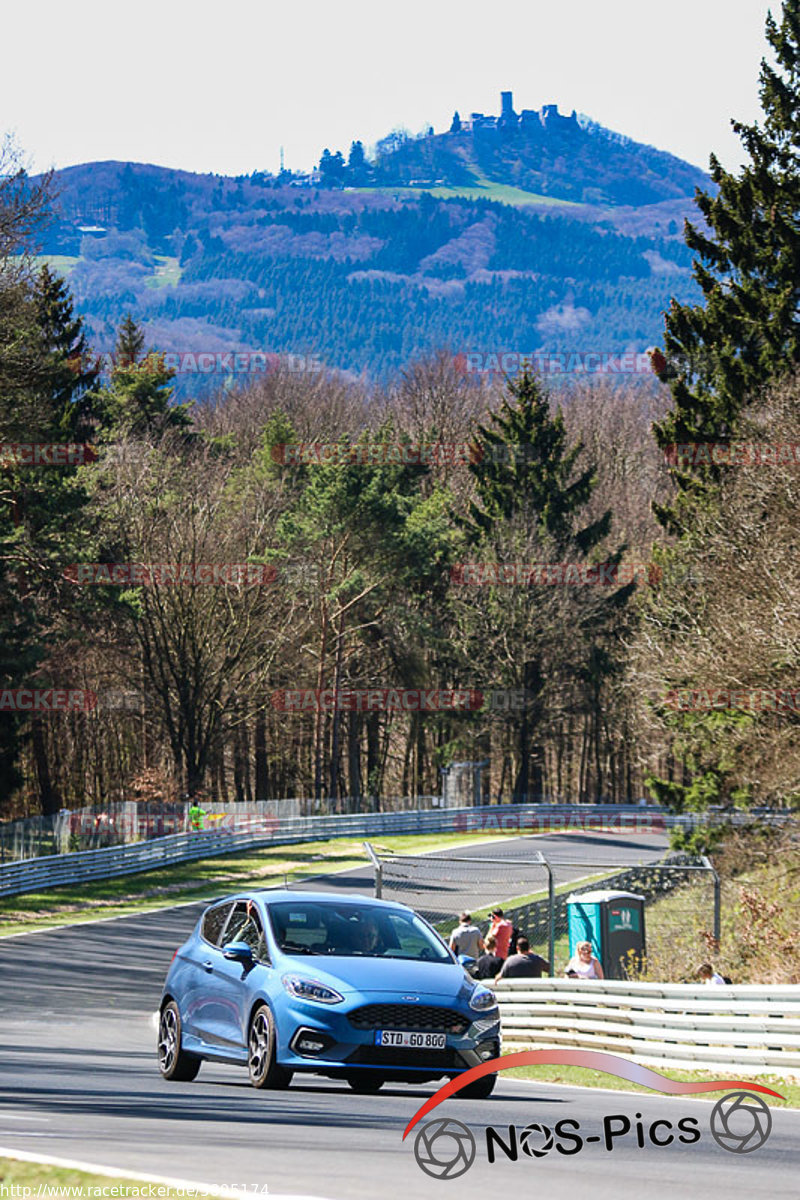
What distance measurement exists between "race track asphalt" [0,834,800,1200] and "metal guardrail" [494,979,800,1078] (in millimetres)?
1359

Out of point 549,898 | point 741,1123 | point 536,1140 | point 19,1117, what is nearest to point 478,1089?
point 741,1123

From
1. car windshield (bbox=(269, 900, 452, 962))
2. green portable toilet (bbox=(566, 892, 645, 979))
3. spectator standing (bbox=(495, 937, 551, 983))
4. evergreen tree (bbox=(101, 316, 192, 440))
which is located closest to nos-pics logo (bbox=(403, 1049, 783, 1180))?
car windshield (bbox=(269, 900, 452, 962))

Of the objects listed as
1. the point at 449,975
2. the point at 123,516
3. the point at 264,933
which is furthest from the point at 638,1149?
the point at 123,516

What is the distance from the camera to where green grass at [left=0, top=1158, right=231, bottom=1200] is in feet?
23.4

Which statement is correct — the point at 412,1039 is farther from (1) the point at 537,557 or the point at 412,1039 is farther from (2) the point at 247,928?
(1) the point at 537,557

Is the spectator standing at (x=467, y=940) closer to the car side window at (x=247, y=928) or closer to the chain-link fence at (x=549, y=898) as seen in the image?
the chain-link fence at (x=549, y=898)

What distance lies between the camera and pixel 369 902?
13.4 metres

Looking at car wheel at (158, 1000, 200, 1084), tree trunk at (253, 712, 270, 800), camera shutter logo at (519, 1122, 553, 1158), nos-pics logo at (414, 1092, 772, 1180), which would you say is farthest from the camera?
tree trunk at (253, 712, 270, 800)

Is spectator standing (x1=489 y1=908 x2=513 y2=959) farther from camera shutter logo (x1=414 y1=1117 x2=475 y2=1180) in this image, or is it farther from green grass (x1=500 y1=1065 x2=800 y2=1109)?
camera shutter logo (x1=414 y1=1117 x2=475 y2=1180)

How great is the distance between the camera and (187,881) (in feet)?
154

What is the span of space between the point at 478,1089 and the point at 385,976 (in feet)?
3.73

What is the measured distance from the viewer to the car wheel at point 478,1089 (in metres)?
12.0

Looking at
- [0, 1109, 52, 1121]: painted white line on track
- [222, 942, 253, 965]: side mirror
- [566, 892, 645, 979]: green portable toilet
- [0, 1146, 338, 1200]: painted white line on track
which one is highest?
[222, 942, 253, 965]: side mirror

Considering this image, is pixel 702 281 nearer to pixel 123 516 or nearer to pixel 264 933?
pixel 123 516
